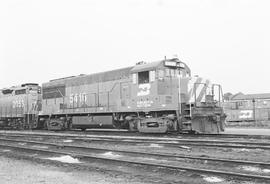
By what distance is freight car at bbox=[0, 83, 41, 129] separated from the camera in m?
23.9

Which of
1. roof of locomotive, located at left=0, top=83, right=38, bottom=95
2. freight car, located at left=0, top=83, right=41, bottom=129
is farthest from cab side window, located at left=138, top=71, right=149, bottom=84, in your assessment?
roof of locomotive, located at left=0, top=83, right=38, bottom=95

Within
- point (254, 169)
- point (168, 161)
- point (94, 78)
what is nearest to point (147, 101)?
point (94, 78)

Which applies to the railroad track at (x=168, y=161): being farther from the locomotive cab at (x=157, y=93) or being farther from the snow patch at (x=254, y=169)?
the locomotive cab at (x=157, y=93)

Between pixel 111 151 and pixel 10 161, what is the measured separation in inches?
109

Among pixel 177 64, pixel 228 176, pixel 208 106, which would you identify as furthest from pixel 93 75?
pixel 228 176

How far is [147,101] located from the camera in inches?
611

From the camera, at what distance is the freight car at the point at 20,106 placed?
78.4 feet

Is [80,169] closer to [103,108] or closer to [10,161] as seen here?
[10,161]

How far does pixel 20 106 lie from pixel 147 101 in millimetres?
13283

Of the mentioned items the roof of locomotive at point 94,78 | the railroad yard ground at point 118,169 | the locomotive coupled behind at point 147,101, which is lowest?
the railroad yard ground at point 118,169

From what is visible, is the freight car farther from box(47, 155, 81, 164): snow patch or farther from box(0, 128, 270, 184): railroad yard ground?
box(47, 155, 81, 164): snow patch

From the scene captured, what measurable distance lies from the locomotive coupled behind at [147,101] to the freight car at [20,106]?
4.21 metres

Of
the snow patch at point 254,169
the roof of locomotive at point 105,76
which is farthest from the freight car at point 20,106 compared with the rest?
the snow patch at point 254,169

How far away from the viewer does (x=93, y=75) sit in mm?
19516
